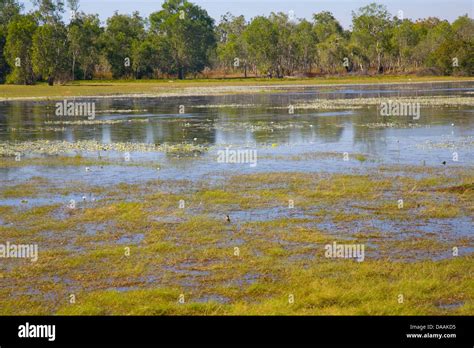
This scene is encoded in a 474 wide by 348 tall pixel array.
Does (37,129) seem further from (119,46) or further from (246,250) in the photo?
(119,46)

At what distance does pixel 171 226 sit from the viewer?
50.4 feet

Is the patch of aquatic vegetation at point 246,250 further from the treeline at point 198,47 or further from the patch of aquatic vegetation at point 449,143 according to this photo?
the treeline at point 198,47

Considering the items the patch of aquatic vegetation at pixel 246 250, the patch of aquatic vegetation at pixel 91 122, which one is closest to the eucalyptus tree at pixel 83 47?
the patch of aquatic vegetation at pixel 91 122

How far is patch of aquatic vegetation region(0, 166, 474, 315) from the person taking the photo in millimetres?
10359
